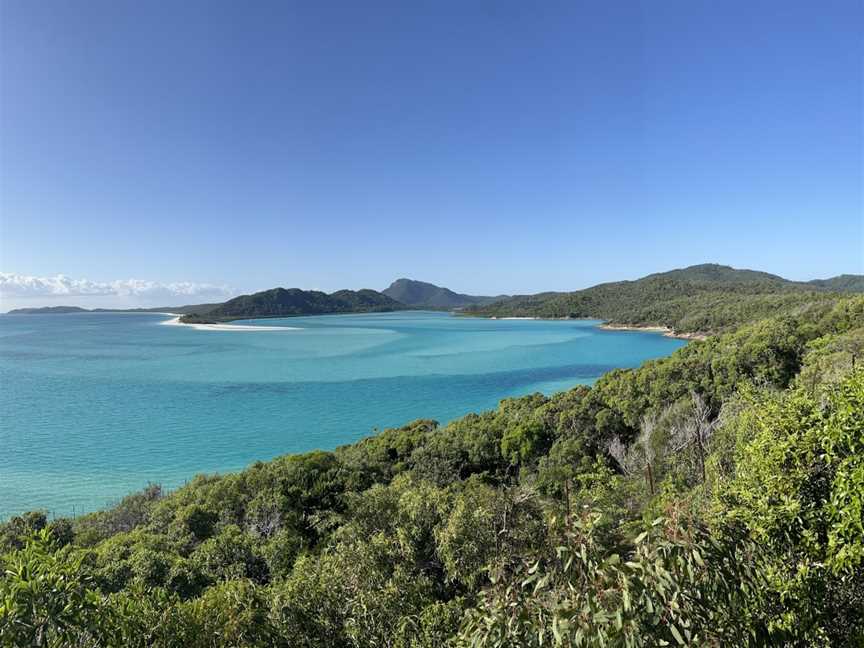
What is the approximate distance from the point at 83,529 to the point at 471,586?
12970 millimetres

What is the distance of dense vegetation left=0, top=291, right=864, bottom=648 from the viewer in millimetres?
2707

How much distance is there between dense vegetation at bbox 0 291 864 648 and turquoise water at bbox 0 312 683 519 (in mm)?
9431

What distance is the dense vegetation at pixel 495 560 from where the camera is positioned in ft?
8.88

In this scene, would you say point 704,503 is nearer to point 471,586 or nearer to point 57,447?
point 471,586

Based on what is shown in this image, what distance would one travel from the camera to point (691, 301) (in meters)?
116

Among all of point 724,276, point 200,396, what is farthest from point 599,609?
point 724,276

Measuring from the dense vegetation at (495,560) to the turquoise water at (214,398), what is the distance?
9.43 meters

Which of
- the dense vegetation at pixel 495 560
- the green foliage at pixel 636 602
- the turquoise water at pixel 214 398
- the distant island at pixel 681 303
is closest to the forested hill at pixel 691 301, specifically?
the distant island at pixel 681 303

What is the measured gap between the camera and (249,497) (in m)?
15.2

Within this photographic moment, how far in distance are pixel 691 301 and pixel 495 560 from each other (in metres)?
129

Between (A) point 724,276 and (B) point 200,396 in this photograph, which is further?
(A) point 724,276

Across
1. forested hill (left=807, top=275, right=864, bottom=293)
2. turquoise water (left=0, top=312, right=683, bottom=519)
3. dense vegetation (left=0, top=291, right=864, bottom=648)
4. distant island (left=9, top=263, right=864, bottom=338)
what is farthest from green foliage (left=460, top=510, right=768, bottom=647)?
forested hill (left=807, top=275, right=864, bottom=293)

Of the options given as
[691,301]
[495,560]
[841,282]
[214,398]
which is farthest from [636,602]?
[841,282]

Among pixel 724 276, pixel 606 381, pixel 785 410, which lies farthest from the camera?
pixel 724 276
